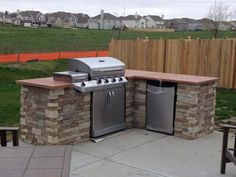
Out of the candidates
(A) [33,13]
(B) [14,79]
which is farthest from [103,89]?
(A) [33,13]

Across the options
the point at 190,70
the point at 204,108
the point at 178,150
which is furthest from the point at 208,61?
the point at 178,150

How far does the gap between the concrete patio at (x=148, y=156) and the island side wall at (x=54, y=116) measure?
0.28 metres

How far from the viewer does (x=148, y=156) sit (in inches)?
252

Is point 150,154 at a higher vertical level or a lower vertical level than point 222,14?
lower

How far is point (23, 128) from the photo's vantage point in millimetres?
7078

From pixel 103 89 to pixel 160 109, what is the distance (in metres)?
1.16

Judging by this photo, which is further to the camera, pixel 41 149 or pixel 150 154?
pixel 150 154

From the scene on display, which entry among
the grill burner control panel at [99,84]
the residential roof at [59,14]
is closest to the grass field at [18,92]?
the grill burner control panel at [99,84]

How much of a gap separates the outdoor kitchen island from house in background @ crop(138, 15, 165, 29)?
357 feet

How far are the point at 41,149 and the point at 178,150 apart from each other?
10.0 ft

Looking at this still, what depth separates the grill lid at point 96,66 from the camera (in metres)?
6.93

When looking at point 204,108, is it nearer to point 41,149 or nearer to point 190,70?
point 41,149

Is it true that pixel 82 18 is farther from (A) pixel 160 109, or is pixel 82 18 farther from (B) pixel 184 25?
(A) pixel 160 109

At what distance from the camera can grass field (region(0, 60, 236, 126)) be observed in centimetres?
965
